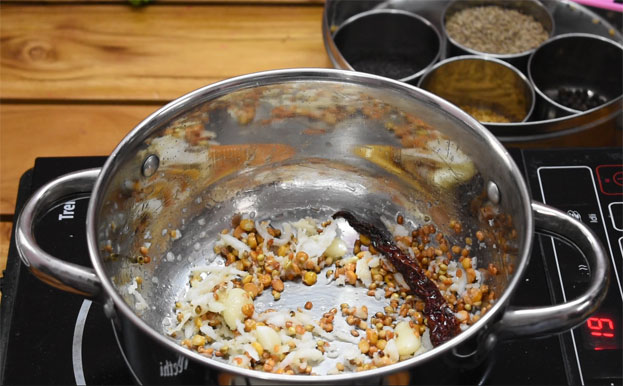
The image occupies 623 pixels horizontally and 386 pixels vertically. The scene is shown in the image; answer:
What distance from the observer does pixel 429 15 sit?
4.87 feet

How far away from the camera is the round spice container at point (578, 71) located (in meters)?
1.31

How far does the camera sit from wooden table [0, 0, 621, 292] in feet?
4.11

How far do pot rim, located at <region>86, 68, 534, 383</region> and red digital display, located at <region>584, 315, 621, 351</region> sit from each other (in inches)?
9.2

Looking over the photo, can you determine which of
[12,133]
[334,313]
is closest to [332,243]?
[334,313]

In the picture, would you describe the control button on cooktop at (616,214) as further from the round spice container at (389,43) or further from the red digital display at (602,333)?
the round spice container at (389,43)

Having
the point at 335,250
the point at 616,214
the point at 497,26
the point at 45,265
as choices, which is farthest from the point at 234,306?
the point at 497,26

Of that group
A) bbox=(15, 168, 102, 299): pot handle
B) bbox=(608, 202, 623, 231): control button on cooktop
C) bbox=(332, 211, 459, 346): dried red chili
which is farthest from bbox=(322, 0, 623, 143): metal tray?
bbox=(15, 168, 102, 299): pot handle

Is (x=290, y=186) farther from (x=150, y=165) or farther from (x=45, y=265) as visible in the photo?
(x=45, y=265)

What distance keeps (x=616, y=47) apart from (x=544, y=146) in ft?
0.82

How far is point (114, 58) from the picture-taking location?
1356 mm

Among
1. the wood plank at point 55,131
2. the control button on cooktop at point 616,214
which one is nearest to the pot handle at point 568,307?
the control button on cooktop at point 616,214

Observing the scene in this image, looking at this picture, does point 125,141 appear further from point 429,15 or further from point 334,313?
point 429,15

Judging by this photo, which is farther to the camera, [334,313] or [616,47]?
[616,47]

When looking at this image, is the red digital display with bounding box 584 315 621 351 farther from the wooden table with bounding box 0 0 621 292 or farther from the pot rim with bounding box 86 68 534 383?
the wooden table with bounding box 0 0 621 292
